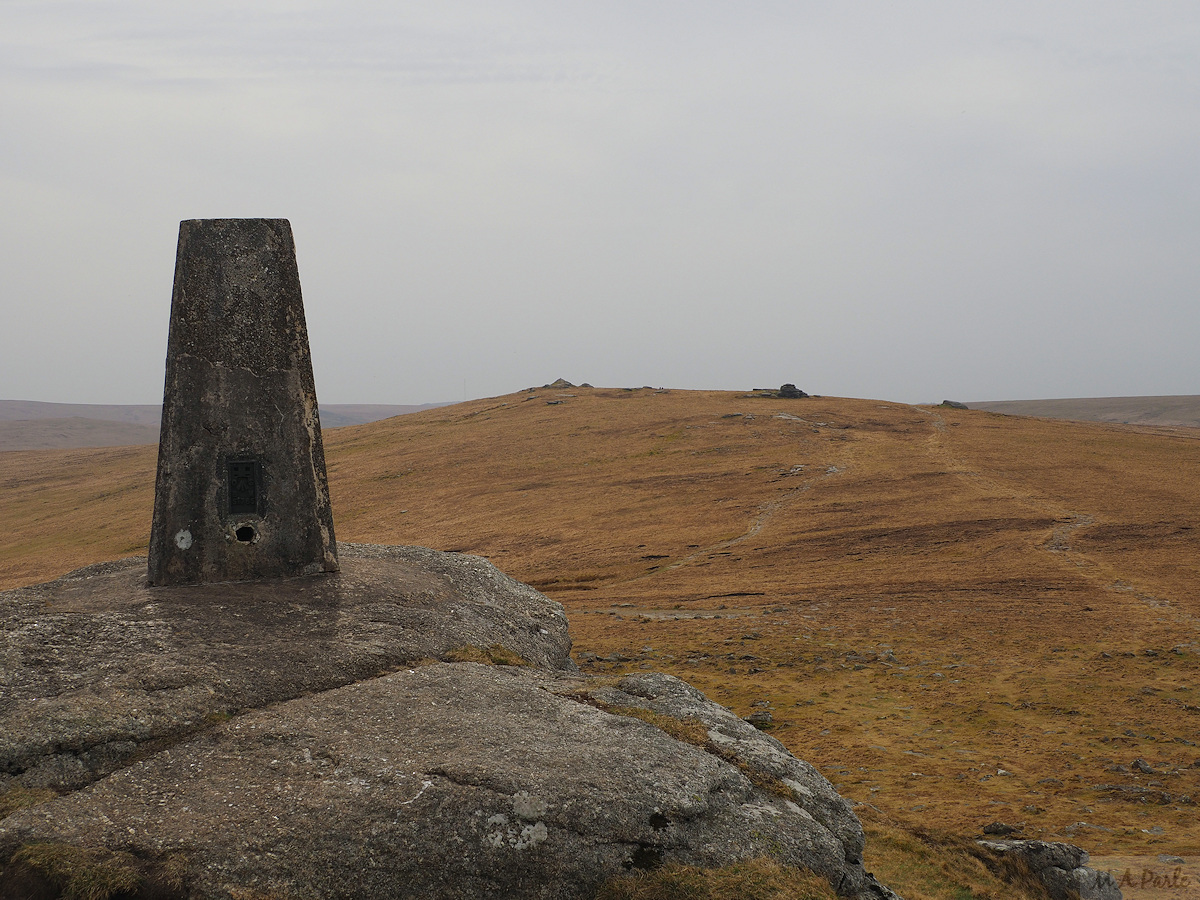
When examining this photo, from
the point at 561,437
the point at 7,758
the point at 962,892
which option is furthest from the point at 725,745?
the point at 561,437

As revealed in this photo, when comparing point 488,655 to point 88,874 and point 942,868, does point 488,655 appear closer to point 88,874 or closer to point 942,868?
point 88,874

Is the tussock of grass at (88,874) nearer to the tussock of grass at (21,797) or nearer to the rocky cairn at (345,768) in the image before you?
the rocky cairn at (345,768)

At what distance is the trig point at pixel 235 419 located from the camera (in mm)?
9617

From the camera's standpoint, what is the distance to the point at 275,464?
991 centimetres

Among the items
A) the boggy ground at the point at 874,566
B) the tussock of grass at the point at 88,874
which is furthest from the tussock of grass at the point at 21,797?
the boggy ground at the point at 874,566

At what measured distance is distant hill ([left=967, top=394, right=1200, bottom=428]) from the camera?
119 meters

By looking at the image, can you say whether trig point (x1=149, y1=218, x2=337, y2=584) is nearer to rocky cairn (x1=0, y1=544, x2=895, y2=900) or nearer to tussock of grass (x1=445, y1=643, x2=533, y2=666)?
rocky cairn (x1=0, y1=544, x2=895, y2=900)

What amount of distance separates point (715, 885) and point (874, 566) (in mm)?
16447

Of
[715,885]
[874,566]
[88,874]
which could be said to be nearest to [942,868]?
[715,885]

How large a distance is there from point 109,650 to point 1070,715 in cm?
1174

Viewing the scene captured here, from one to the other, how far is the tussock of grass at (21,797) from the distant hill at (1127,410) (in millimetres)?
121408

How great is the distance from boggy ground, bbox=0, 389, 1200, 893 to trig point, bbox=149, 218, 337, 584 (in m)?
6.18

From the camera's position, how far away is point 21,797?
19.7 feet

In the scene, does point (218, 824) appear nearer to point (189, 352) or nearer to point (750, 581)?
point (189, 352)
